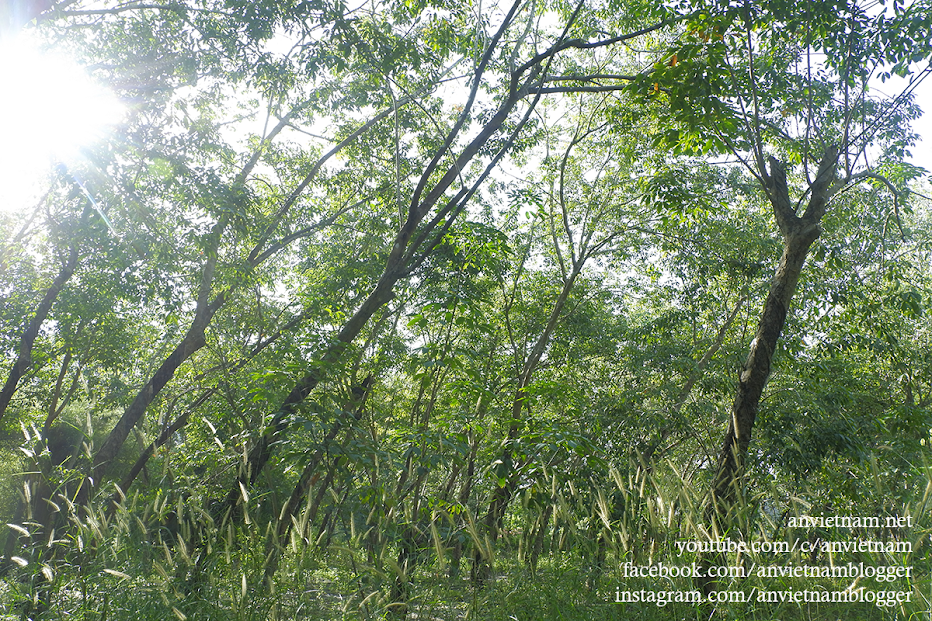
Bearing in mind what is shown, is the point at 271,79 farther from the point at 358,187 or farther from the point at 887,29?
the point at 887,29

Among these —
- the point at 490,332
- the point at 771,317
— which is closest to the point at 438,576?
the point at 490,332

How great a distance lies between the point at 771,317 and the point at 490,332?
80.7 inches

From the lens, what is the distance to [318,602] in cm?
286

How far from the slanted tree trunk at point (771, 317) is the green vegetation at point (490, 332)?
0.03 metres

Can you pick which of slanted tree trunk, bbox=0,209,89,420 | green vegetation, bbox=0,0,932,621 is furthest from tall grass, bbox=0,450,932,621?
slanted tree trunk, bbox=0,209,89,420

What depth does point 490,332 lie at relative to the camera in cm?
402

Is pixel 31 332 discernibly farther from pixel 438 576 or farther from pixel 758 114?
pixel 758 114

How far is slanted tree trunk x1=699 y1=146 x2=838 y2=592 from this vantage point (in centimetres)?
353

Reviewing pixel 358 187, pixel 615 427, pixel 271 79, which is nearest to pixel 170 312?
pixel 358 187

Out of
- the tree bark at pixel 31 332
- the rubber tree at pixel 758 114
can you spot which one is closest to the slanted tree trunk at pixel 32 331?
the tree bark at pixel 31 332

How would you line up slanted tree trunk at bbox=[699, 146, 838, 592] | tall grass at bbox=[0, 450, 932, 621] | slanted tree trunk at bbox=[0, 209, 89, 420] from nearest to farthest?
tall grass at bbox=[0, 450, 932, 621] → slanted tree trunk at bbox=[699, 146, 838, 592] → slanted tree trunk at bbox=[0, 209, 89, 420]

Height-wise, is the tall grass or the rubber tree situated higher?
the rubber tree

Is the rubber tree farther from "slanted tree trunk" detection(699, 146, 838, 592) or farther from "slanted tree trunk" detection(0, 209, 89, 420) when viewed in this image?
"slanted tree trunk" detection(0, 209, 89, 420)

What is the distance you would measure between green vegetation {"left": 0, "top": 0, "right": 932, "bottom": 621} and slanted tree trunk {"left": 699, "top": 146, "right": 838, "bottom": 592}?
1.1 inches
